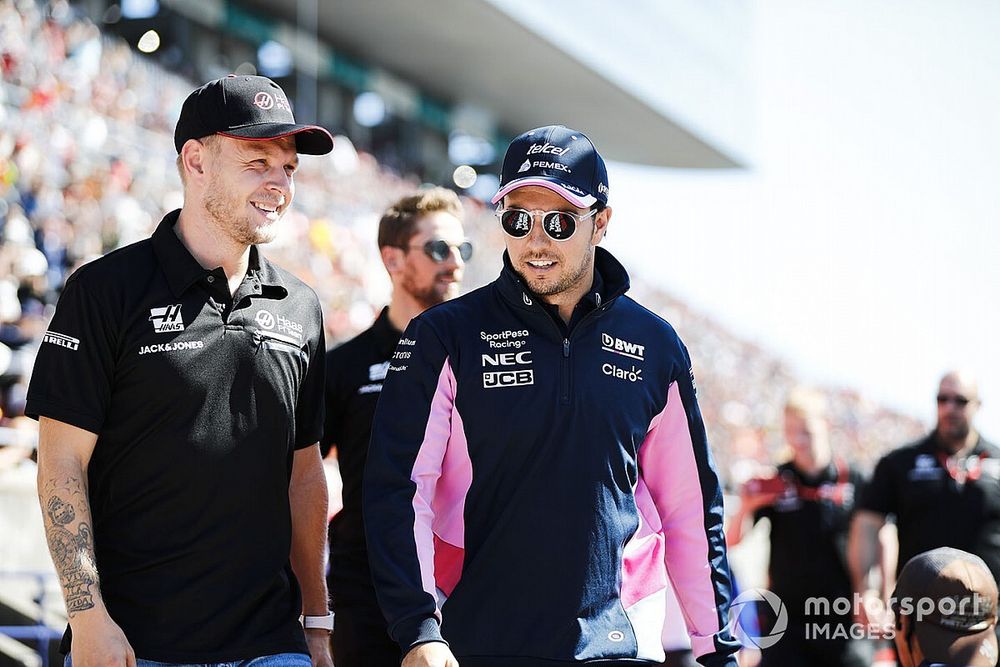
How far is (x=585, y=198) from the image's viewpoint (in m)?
3.23

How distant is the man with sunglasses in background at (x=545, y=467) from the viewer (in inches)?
117

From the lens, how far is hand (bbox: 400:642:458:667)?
2748 millimetres

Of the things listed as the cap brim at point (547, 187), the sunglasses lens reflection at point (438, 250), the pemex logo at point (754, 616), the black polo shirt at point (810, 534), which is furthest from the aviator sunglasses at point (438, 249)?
the black polo shirt at point (810, 534)

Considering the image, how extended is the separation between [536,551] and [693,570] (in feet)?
1.71

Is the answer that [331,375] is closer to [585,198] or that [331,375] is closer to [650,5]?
[585,198]

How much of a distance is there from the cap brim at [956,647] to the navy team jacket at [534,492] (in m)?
A: 0.51

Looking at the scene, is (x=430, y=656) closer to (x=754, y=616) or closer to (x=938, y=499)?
(x=938, y=499)

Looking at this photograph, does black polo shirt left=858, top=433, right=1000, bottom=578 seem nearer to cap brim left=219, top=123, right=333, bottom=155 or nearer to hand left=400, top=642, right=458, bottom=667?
hand left=400, top=642, right=458, bottom=667

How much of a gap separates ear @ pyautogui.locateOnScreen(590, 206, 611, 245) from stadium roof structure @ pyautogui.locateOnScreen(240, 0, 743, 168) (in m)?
24.6

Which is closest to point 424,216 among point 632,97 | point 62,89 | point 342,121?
point 62,89

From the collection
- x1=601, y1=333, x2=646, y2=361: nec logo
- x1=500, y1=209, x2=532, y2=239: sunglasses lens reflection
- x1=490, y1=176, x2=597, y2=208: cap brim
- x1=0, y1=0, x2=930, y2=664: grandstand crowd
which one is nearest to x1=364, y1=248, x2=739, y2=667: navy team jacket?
x1=601, y1=333, x2=646, y2=361: nec logo

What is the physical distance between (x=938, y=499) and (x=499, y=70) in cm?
2896

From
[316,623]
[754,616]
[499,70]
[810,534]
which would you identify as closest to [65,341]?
[316,623]

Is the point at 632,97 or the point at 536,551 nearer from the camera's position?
the point at 536,551
